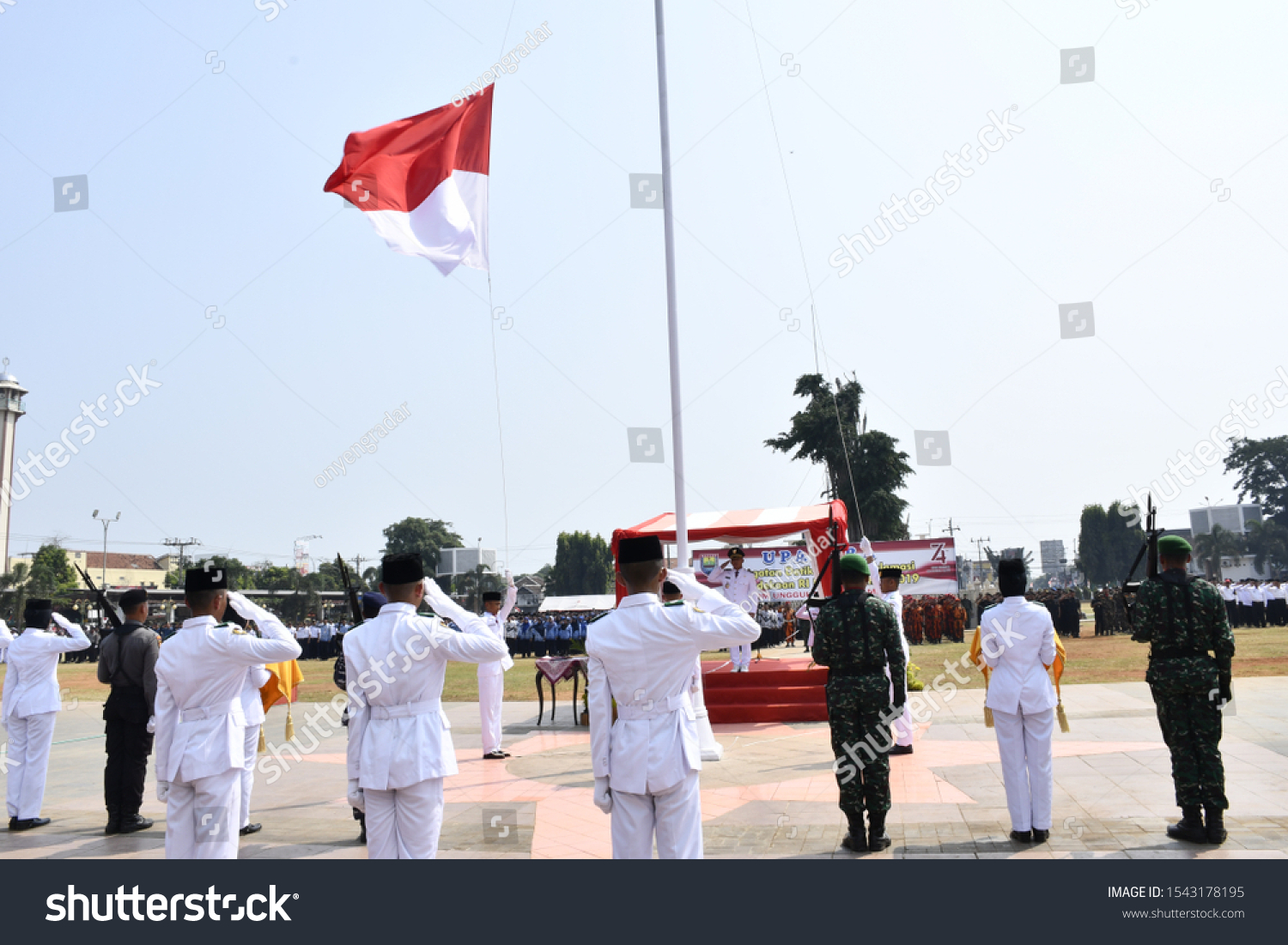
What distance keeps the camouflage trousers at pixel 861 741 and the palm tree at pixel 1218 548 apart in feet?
323

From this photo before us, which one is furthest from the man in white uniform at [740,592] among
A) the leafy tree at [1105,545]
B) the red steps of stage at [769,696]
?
the leafy tree at [1105,545]

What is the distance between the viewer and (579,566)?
116562 mm

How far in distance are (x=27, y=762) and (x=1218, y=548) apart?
105844 mm

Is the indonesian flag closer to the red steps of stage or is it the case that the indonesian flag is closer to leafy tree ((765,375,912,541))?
the red steps of stage

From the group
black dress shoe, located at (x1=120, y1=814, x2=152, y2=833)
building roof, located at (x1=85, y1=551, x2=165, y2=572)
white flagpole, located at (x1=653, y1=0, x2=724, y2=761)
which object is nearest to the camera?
black dress shoe, located at (x1=120, y1=814, x2=152, y2=833)

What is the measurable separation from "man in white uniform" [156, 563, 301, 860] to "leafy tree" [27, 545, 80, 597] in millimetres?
63145

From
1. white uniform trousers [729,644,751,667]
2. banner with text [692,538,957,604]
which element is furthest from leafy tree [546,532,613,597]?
white uniform trousers [729,644,751,667]

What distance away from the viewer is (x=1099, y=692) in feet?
48.2

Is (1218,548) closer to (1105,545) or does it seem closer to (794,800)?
(1105,545)

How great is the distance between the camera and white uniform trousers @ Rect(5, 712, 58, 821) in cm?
811

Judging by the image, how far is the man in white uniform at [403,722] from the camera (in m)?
4.41

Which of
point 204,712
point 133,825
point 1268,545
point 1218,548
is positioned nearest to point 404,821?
point 204,712
